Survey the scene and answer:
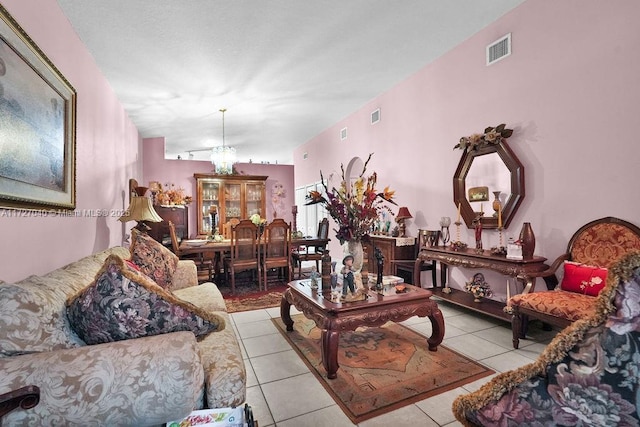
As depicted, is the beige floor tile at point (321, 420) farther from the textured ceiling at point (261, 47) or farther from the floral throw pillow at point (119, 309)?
the textured ceiling at point (261, 47)

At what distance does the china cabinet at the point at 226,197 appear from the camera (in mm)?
7725

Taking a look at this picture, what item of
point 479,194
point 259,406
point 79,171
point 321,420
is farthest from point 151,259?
point 479,194

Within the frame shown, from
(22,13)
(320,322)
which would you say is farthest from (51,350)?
(22,13)

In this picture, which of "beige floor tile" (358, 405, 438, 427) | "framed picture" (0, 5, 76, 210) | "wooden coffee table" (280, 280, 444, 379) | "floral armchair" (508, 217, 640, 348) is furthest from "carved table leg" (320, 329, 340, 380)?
"framed picture" (0, 5, 76, 210)

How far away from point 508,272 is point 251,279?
3.76 metres

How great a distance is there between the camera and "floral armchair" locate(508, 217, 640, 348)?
7.25ft

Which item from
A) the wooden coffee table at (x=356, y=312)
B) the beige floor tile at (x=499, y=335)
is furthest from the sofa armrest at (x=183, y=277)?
the beige floor tile at (x=499, y=335)

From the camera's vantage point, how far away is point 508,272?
2.70 meters

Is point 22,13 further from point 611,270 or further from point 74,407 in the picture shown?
point 611,270

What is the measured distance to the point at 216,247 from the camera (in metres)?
4.43

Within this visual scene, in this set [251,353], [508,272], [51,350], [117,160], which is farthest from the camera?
[117,160]

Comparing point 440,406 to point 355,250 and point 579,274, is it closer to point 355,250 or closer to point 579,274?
point 355,250

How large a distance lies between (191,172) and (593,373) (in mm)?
8677

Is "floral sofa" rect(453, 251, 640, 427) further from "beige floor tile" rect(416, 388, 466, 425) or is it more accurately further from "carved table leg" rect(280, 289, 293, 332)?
"carved table leg" rect(280, 289, 293, 332)
